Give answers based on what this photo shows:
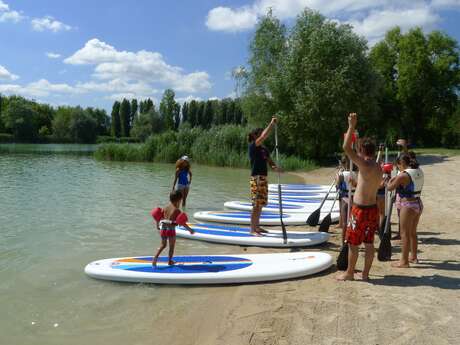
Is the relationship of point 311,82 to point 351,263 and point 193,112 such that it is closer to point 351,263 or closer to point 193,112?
point 351,263

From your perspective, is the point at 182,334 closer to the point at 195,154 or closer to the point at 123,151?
the point at 195,154

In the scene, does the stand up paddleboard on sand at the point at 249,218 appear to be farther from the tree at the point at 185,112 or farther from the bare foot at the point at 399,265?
the tree at the point at 185,112

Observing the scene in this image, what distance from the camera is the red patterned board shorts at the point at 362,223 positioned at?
16.3 feet

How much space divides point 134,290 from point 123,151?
32218 mm

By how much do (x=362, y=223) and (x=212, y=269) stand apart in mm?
2278

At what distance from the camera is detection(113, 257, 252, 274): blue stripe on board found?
586 cm

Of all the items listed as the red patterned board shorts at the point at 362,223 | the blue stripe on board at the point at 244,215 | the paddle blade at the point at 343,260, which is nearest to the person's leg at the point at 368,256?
the red patterned board shorts at the point at 362,223

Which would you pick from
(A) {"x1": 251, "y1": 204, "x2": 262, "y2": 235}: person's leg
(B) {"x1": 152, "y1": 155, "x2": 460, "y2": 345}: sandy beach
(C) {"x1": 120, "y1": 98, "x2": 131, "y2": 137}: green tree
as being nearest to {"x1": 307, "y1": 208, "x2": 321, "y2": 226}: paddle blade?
(A) {"x1": 251, "y1": 204, "x2": 262, "y2": 235}: person's leg

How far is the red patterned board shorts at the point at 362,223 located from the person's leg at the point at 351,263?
97 mm

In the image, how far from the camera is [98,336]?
4379 mm

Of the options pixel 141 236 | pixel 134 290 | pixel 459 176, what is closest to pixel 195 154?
pixel 459 176

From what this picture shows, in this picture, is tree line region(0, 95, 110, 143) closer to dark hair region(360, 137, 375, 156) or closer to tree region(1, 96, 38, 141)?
tree region(1, 96, 38, 141)

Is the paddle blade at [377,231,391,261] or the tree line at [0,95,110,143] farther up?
the tree line at [0,95,110,143]

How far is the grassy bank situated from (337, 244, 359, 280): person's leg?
871 inches
